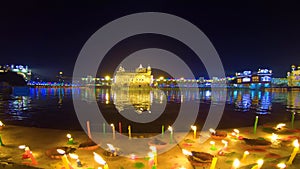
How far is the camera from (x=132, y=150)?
878 cm

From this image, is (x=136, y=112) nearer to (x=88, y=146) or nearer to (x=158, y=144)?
(x=158, y=144)

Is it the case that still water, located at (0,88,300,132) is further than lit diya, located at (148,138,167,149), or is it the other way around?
still water, located at (0,88,300,132)

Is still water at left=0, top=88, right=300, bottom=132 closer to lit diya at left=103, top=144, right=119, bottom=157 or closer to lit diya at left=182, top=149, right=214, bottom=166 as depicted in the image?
lit diya at left=103, top=144, right=119, bottom=157

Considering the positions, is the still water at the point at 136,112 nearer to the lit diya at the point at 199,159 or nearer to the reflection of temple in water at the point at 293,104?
the reflection of temple in water at the point at 293,104

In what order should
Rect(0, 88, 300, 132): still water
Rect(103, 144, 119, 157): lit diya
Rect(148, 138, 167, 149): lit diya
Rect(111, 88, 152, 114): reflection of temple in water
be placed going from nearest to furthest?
Rect(103, 144, 119, 157): lit diya
Rect(148, 138, 167, 149): lit diya
Rect(0, 88, 300, 132): still water
Rect(111, 88, 152, 114): reflection of temple in water

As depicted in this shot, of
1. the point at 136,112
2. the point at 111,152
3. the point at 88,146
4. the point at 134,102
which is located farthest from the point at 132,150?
the point at 134,102

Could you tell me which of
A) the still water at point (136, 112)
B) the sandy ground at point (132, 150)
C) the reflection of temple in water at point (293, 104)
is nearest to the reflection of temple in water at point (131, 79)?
the reflection of temple in water at point (293, 104)

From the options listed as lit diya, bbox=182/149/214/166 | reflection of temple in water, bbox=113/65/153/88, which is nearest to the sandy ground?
lit diya, bbox=182/149/214/166

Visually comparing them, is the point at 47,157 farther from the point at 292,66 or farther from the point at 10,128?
the point at 292,66

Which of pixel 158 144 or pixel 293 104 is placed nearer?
pixel 158 144

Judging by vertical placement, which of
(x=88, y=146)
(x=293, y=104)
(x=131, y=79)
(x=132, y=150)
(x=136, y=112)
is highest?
(x=131, y=79)

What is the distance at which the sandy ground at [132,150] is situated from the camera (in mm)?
7230

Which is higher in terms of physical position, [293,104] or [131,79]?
[131,79]

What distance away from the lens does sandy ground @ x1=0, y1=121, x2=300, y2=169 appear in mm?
7230
